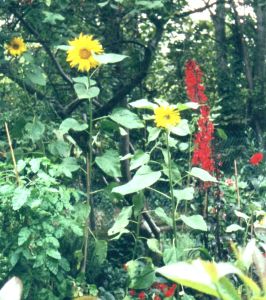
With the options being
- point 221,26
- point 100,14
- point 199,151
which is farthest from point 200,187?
point 221,26

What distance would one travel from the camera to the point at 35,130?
11.7 ft

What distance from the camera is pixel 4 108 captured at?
14.0 ft

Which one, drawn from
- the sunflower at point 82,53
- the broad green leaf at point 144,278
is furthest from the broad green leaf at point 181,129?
the broad green leaf at point 144,278

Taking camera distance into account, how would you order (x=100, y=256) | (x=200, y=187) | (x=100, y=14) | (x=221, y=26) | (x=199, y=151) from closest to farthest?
(x=100, y=256)
(x=199, y=151)
(x=200, y=187)
(x=100, y=14)
(x=221, y=26)

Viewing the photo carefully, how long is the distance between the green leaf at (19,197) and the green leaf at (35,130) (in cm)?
72

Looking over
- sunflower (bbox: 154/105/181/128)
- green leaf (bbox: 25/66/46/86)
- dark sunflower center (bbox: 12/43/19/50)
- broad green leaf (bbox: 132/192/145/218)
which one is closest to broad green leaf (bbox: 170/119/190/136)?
sunflower (bbox: 154/105/181/128)

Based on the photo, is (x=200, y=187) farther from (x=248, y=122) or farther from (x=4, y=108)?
(x=248, y=122)

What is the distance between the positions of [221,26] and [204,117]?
8556 millimetres

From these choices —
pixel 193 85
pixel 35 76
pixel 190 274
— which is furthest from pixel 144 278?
pixel 190 274

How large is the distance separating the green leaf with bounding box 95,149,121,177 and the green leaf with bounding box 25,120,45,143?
1.53 feet

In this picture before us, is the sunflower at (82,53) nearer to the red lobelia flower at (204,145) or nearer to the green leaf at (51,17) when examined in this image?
the green leaf at (51,17)

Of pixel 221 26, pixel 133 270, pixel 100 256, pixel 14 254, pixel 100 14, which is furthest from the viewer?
pixel 221 26

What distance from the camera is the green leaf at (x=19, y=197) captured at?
274cm

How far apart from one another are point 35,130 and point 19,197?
0.83 meters
